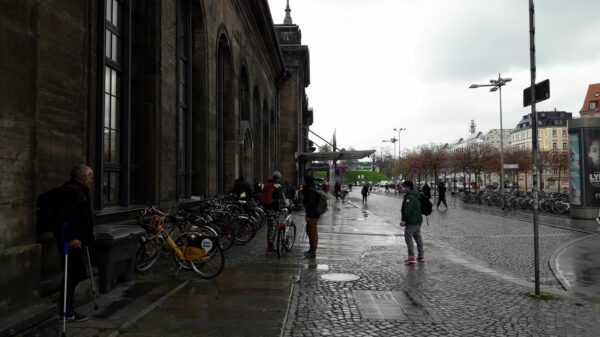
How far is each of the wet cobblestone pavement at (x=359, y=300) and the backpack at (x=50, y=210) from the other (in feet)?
3.59

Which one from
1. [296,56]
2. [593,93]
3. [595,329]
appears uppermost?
[593,93]

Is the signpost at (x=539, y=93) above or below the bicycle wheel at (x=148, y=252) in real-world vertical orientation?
above

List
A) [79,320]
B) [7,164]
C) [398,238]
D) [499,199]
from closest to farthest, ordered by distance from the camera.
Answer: [7,164] → [79,320] → [398,238] → [499,199]

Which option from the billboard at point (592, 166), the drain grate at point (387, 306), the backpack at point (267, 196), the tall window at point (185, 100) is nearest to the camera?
the drain grate at point (387, 306)

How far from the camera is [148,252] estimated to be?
307 inches

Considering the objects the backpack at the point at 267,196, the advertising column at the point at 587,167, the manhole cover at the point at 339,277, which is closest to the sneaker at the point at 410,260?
the manhole cover at the point at 339,277

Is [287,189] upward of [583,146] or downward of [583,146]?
downward

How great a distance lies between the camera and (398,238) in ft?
45.4

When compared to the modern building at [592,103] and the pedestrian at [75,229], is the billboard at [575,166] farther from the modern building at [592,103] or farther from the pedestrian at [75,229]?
the modern building at [592,103]

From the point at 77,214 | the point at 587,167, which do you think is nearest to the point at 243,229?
the point at 77,214

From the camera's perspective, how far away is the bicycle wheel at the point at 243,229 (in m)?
11.8

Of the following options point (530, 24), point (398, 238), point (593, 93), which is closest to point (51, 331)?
point (530, 24)

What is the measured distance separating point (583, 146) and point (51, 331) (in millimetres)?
22502

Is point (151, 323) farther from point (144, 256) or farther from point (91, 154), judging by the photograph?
point (91, 154)
